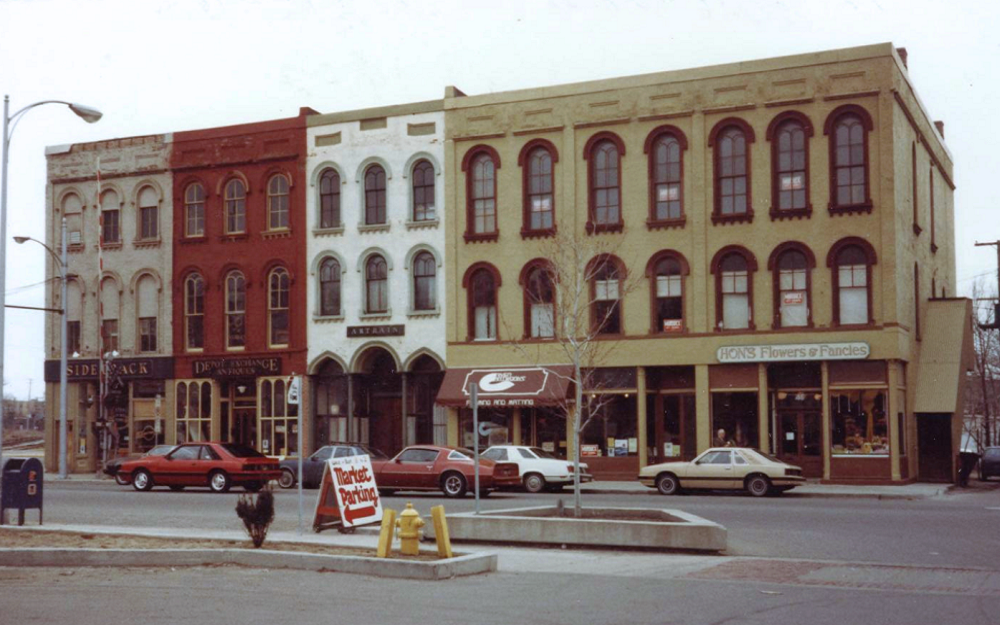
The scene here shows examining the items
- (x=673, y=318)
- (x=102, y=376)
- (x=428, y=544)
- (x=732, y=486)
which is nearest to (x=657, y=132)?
(x=673, y=318)

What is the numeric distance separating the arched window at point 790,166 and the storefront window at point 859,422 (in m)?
5.82

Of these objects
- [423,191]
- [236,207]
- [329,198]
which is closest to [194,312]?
[236,207]

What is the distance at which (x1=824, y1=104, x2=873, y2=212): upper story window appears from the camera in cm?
3659

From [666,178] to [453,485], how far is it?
521 inches

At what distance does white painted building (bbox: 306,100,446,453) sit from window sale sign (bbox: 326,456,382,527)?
21.2 meters

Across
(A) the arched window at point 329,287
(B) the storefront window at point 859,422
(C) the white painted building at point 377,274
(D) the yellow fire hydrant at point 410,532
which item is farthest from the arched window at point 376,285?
(D) the yellow fire hydrant at point 410,532

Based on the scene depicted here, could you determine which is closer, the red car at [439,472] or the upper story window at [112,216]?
the red car at [439,472]

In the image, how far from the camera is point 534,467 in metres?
33.1

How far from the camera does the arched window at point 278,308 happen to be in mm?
44562

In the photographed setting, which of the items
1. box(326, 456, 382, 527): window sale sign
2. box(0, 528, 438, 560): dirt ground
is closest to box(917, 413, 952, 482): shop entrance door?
box(326, 456, 382, 527): window sale sign

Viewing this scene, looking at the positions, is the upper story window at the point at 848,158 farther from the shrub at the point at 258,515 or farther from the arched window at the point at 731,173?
the shrub at the point at 258,515

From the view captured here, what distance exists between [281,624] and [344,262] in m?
32.9

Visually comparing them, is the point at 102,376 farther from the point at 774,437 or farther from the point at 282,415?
the point at 774,437

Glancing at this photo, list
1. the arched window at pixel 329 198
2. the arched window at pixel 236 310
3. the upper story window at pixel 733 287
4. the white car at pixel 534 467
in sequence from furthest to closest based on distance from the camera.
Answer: the arched window at pixel 236 310
the arched window at pixel 329 198
the upper story window at pixel 733 287
the white car at pixel 534 467
